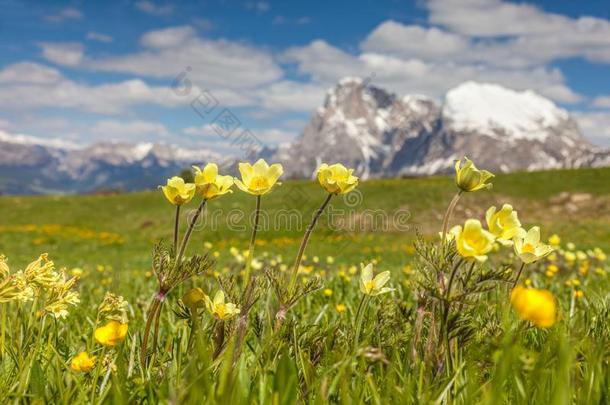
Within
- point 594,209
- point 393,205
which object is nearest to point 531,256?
point 393,205

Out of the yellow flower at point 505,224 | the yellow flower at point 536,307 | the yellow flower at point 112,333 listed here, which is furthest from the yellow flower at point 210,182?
the yellow flower at point 536,307

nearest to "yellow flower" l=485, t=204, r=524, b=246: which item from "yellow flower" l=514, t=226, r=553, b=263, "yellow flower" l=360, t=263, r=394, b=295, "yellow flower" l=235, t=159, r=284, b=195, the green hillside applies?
"yellow flower" l=514, t=226, r=553, b=263

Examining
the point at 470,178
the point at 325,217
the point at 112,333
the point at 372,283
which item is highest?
the point at 470,178

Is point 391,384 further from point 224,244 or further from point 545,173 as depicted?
point 545,173

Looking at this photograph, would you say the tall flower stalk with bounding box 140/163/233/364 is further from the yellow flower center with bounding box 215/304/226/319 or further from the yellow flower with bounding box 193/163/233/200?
the yellow flower center with bounding box 215/304/226/319

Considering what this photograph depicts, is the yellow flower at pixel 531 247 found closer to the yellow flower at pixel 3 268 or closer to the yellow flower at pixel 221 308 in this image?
the yellow flower at pixel 221 308

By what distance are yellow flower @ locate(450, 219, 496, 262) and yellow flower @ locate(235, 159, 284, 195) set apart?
826 mm

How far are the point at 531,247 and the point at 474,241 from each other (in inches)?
24.9

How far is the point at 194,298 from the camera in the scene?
211cm

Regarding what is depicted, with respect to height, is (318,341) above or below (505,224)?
below

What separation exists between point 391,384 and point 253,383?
1.86 feet

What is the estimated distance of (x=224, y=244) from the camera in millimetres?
23812

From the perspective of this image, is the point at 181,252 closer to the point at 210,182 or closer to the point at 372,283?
the point at 210,182

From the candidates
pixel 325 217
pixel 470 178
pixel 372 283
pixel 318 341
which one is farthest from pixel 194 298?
pixel 325 217
